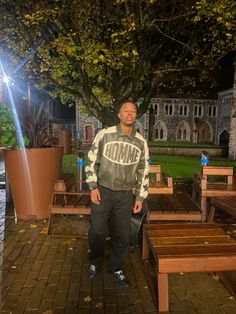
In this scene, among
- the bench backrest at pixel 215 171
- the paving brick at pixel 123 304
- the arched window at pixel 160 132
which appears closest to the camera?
the paving brick at pixel 123 304

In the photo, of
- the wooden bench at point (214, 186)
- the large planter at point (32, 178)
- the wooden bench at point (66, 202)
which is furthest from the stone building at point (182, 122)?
the wooden bench at point (66, 202)

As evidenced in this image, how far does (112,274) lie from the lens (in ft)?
12.6

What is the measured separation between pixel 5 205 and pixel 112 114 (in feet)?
11.2

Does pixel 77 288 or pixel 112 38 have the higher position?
pixel 112 38

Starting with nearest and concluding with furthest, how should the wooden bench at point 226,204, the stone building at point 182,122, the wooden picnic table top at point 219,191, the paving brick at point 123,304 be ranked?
the paving brick at point 123,304, the wooden bench at point 226,204, the wooden picnic table top at point 219,191, the stone building at point 182,122

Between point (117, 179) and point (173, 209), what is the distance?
176 cm

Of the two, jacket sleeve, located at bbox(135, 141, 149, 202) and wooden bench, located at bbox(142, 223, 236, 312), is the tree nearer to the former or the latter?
jacket sleeve, located at bbox(135, 141, 149, 202)

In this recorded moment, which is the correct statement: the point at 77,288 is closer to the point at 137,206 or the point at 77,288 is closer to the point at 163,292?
the point at 163,292

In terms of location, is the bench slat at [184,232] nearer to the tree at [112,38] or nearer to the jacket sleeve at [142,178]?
the jacket sleeve at [142,178]

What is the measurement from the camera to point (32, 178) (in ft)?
19.1

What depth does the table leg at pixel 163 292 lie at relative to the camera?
10.3 feet

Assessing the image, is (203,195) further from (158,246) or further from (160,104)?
(160,104)

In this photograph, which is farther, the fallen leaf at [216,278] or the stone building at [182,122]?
the stone building at [182,122]

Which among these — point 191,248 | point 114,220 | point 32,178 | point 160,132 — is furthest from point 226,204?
point 160,132
